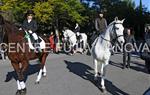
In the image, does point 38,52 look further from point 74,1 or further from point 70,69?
point 74,1

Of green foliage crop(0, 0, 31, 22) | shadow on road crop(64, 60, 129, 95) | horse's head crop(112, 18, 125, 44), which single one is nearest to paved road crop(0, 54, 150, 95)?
shadow on road crop(64, 60, 129, 95)

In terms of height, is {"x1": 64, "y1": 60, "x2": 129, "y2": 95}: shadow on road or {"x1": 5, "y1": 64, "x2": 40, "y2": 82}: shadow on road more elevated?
{"x1": 5, "y1": 64, "x2": 40, "y2": 82}: shadow on road

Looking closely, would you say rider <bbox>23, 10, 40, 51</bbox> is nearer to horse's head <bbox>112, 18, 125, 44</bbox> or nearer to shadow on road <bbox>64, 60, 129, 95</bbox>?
shadow on road <bbox>64, 60, 129, 95</bbox>

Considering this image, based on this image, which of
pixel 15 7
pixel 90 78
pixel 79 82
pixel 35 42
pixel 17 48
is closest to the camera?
pixel 17 48

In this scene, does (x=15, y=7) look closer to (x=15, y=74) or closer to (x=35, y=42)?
(x=15, y=74)

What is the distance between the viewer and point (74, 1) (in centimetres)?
4750

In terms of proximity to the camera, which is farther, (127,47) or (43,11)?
(43,11)

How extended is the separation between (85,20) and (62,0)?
25.8ft

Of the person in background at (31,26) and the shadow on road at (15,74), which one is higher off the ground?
the person in background at (31,26)

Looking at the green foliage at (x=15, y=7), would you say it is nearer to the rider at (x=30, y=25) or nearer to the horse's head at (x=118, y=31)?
the rider at (x=30, y=25)

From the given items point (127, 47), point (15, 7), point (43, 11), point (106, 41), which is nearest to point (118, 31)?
point (106, 41)

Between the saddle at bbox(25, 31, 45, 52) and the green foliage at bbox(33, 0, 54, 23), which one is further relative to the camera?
the green foliage at bbox(33, 0, 54, 23)

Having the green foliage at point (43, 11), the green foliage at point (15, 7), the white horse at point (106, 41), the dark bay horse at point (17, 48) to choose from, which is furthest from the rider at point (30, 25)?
the green foliage at point (15, 7)

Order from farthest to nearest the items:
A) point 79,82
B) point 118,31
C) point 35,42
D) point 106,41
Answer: point 79,82
point 35,42
point 106,41
point 118,31
